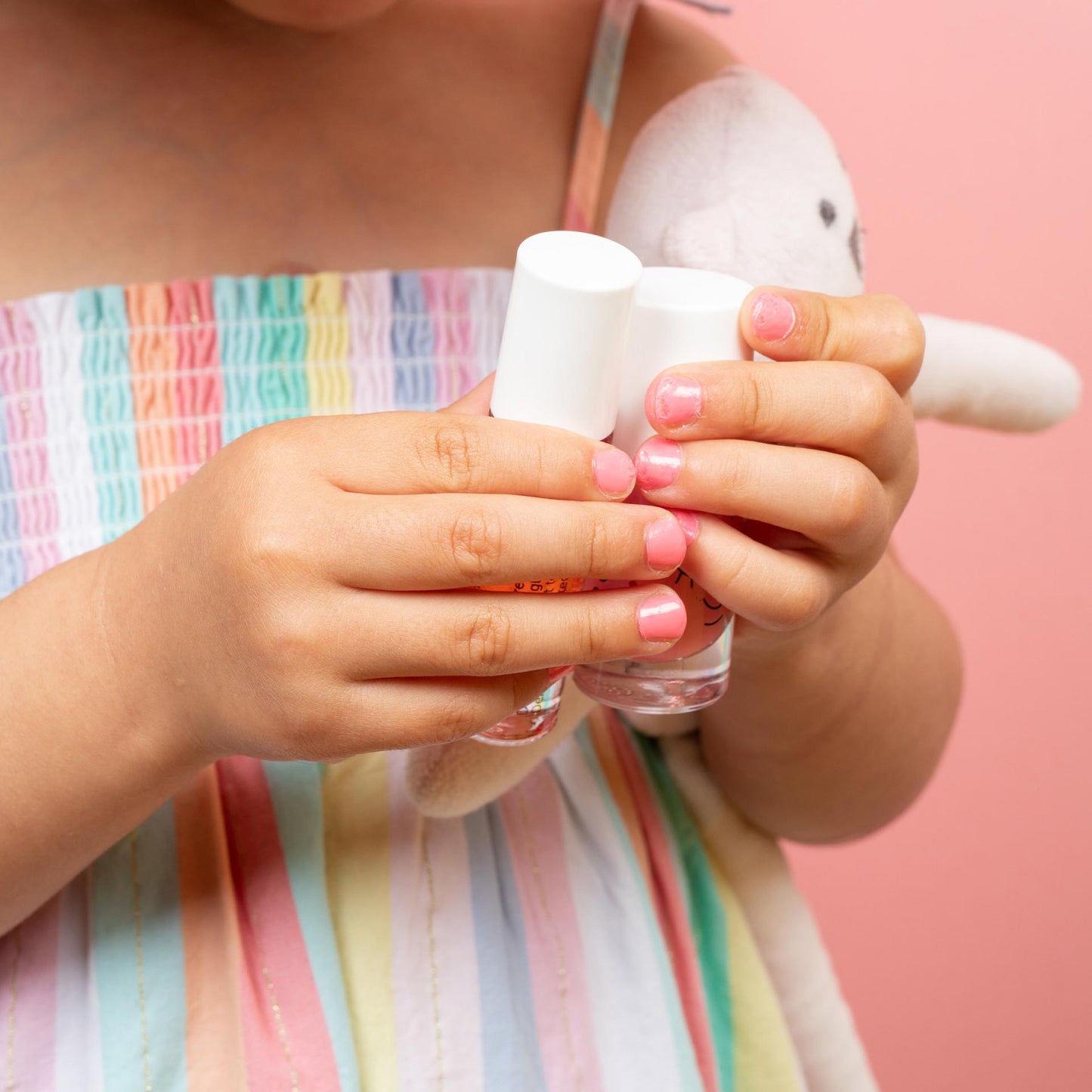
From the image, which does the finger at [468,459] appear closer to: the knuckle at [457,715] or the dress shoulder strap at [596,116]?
the knuckle at [457,715]

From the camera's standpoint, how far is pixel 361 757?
46cm

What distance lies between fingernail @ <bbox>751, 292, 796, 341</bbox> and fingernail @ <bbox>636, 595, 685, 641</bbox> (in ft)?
0.25

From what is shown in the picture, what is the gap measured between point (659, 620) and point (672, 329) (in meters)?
0.08

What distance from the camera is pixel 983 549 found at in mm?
1115

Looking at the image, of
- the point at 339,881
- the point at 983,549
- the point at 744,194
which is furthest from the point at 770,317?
the point at 983,549

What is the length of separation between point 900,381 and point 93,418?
1.01ft

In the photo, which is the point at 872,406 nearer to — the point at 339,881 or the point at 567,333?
the point at 567,333

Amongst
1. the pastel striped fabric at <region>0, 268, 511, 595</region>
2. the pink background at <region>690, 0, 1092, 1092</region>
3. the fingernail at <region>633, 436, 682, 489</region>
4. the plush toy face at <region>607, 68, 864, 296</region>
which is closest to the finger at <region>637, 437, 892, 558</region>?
the fingernail at <region>633, 436, 682, 489</region>

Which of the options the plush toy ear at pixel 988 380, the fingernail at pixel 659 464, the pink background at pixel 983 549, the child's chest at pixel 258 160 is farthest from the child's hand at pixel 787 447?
the pink background at pixel 983 549

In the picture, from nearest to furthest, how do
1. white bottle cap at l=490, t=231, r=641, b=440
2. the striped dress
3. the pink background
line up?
white bottle cap at l=490, t=231, r=641, b=440 < the striped dress < the pink background

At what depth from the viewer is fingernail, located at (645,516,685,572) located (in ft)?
1.00

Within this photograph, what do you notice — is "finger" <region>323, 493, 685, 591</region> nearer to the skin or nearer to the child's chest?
the skin

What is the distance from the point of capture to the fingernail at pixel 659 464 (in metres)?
0.32

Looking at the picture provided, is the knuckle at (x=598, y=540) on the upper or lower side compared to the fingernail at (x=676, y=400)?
lower
